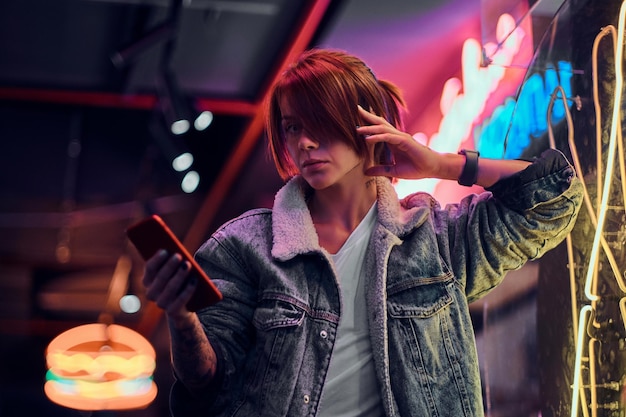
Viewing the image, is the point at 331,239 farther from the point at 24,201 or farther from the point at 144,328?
the point at 144,328

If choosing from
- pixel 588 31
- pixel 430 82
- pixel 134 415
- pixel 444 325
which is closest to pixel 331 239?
pixel 444 325

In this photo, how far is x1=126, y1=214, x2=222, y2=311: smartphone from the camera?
1.37 metres

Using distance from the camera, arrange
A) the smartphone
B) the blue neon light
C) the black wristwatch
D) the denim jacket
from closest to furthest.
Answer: the smartphone → the denim jacket → the black wristwatch → the blue neon light

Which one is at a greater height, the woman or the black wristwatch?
the black wristwatch

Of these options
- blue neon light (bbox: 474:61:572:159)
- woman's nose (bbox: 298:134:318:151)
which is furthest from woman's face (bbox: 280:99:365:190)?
blue neon light (bbox: 474:61:572:159)

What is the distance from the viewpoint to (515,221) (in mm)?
1578

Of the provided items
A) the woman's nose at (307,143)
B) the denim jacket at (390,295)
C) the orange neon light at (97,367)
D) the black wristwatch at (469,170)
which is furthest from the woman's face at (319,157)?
the orange neon light at (97,367)

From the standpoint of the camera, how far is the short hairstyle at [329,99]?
1634 millimetres

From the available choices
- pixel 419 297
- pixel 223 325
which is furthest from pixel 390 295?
pixel 223 325

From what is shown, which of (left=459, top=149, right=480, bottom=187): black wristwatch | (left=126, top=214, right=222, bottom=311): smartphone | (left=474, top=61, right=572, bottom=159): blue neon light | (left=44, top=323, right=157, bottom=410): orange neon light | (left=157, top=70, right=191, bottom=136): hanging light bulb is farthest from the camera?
(left=44, top=323, right=157, bottom=410): orange neon light

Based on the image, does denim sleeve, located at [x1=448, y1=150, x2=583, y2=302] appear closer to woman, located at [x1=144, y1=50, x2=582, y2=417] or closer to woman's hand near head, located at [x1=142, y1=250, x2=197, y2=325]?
woman, located at [x1=144, y1=50, x2=582, y2=417]

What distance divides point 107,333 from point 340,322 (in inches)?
225

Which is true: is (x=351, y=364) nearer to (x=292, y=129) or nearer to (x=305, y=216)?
(x=305, y=216)

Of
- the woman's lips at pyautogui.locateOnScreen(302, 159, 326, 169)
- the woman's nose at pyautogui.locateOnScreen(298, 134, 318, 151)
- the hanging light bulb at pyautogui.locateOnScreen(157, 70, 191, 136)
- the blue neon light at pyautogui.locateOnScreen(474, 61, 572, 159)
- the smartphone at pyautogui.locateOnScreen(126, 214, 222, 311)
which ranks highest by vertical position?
the hanging light bulb at pyautogui.locateOnScreen(157, 70, 191, 136)
